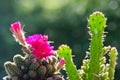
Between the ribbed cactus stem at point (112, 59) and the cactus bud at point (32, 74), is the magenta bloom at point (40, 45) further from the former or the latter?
the ribbed cactus stem at point (112, 59)

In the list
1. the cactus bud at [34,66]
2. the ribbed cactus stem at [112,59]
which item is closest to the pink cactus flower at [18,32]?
the cactus bud at [34,66]

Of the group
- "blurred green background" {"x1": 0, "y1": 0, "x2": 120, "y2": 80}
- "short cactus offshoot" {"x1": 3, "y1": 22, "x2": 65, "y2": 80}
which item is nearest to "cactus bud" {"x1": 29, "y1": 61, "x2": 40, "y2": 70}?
"short cactus offshoot" {"x1": 3, "y1": 22, "x2": 65, "y2": 80}

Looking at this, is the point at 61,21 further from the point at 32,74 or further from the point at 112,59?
the point at 32,74

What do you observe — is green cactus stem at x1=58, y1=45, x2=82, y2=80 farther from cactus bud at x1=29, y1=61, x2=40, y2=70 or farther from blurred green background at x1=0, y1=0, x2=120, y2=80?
blurred green background at x1=0, y1=0, x2=120, y2=80

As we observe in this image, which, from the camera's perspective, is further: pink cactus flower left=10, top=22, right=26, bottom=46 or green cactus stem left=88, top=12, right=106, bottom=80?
green cactus stem left=88, top=12, right=106, bottom=80

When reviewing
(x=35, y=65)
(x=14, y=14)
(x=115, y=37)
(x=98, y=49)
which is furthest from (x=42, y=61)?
(x=14, y=14)

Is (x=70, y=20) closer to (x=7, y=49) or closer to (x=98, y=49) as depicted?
(x=7, y=49)
